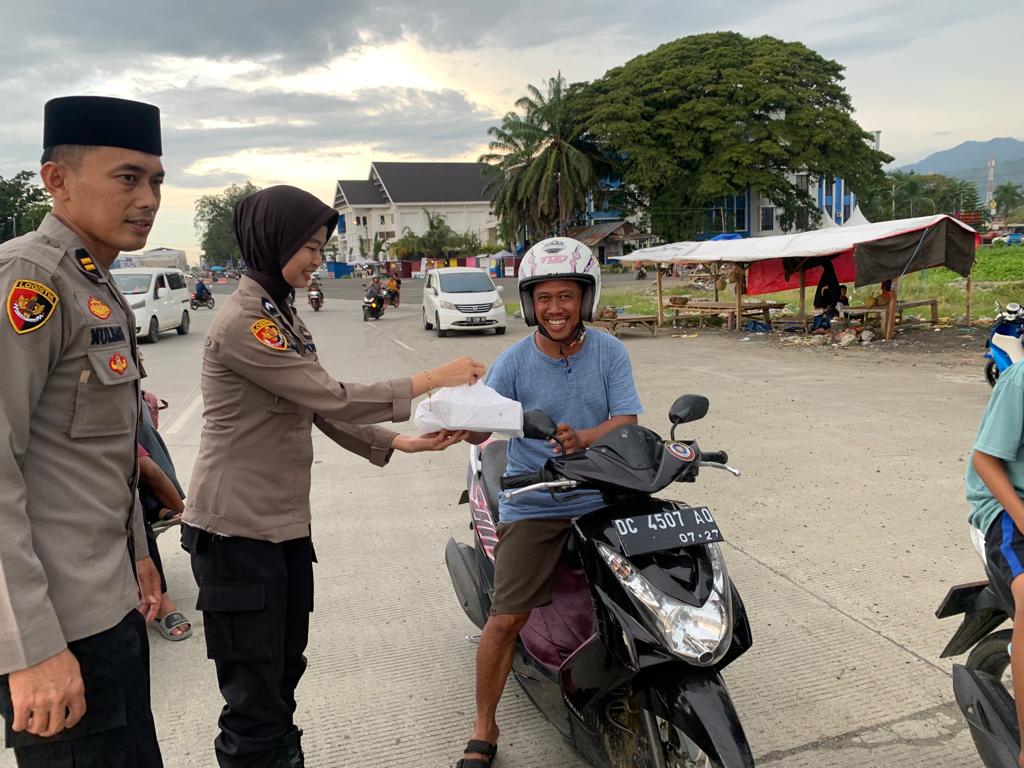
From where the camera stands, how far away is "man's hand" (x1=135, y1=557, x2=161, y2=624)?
199 centimetres

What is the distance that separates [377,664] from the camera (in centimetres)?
341

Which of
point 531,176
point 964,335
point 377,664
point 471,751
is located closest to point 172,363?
point 377,664

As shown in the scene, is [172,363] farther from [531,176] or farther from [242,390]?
[531,176]

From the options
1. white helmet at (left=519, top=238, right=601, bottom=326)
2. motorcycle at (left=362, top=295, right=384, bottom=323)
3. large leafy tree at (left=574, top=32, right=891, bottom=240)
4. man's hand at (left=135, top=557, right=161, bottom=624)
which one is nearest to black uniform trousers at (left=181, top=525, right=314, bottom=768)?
man's hand at (left=135, top=557, right=161, bottom=624)

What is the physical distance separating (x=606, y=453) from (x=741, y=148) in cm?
4136

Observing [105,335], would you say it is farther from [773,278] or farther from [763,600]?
[773,278]

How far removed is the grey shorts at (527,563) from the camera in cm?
253

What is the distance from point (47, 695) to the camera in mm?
1418

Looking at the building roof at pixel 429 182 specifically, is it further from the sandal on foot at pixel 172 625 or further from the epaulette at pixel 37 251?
the epaulette at pixel 37 251

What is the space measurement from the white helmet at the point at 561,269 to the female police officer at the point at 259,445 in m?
0.67

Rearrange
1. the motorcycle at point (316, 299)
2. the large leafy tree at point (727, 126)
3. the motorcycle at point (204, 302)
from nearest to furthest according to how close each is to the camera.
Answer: the motorcycle at point (316, 299) → the motorcycle at point (204, 302) → the large leafy tree at point (727, 126)

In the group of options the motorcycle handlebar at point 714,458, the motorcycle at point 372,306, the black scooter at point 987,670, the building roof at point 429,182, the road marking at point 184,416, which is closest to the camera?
the black scooter at point 987,670

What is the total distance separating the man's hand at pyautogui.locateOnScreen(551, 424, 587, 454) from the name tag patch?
127cm

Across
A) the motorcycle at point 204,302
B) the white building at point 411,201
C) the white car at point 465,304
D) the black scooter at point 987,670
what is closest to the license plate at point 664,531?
the black scooter at point 987,670
